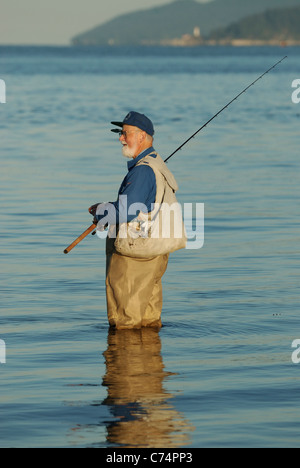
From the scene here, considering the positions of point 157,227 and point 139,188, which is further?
point 157,227

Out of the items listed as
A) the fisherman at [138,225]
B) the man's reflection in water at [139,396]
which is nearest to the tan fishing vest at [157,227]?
the fisherman at [138,225]

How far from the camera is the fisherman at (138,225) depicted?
7.69 metres

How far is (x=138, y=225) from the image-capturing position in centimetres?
779

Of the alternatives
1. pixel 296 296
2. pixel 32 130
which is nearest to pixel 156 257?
pixel 296 296

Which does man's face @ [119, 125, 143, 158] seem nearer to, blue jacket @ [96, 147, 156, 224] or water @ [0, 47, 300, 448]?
blue jacket @ [96, 147, 156, 224]

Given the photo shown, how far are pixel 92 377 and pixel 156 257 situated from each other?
120 cm

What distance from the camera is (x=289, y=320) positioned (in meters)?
8.84

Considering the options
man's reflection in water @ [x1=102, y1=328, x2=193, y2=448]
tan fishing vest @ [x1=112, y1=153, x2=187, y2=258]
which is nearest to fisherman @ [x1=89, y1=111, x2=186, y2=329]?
tan fishing vest @ [x1=112, y1=153, x2=187, y2=258]

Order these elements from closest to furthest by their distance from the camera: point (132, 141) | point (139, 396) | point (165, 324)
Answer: point (139, 396), point (132, 141), point (165, 324)

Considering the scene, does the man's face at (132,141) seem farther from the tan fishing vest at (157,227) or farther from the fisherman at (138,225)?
the tan fishing vest at (157,227)

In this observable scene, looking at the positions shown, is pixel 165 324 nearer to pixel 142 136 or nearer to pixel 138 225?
pixel 138 225

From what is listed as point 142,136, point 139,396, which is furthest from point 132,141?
point 139,396

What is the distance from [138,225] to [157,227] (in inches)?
5.2

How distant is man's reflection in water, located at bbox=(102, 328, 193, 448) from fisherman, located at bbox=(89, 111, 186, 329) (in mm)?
295
